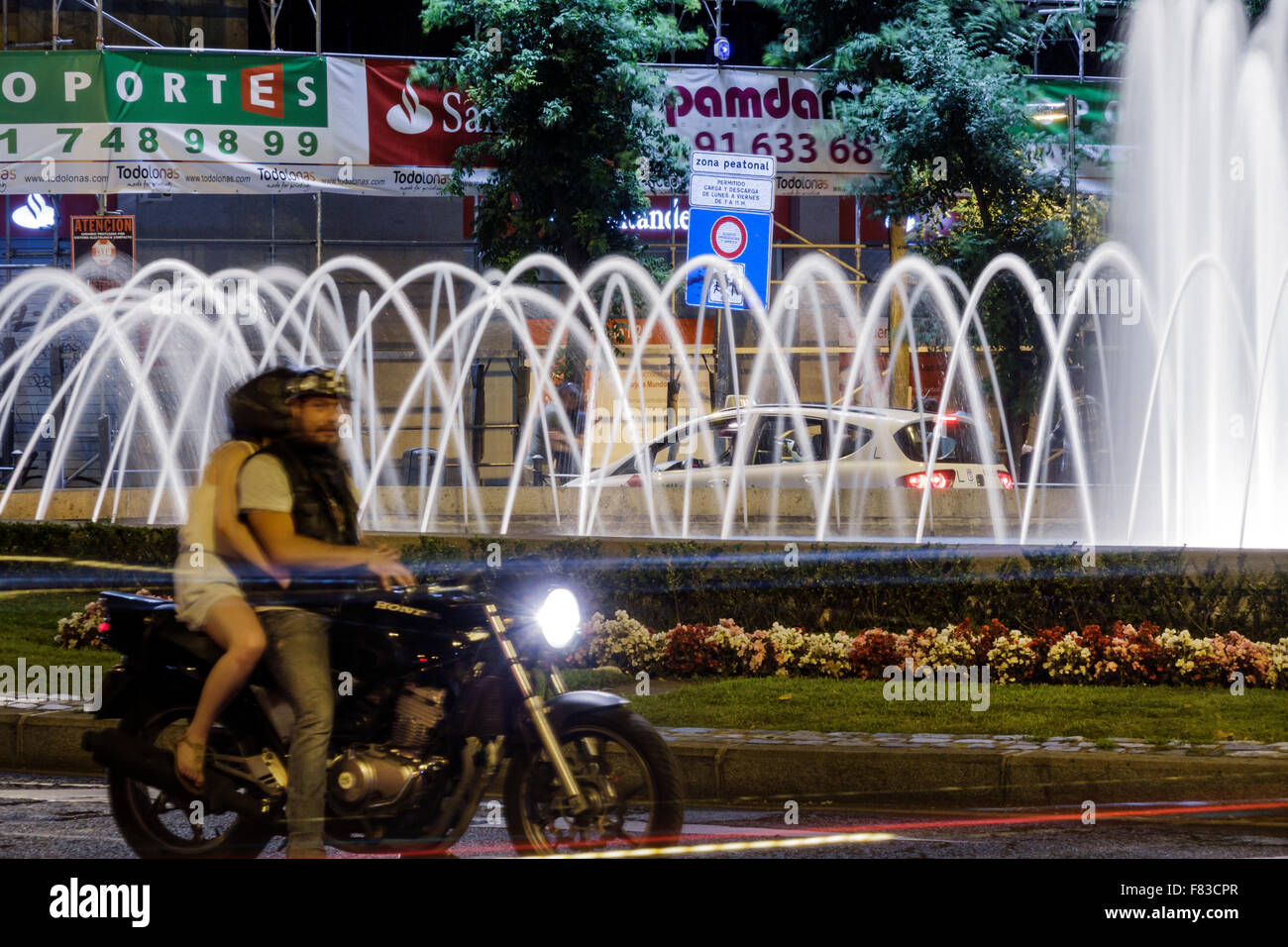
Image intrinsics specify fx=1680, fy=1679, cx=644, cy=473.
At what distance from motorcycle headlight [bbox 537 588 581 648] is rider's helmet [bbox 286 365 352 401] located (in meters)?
0.87

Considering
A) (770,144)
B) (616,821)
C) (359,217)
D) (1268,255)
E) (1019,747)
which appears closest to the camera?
(616,821)

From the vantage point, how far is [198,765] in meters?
5.00

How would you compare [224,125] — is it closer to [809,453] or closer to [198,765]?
[809,453]

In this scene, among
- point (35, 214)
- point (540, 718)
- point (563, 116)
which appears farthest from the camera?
point (35, 214)

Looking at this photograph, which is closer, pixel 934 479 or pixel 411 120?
pixel 934 479

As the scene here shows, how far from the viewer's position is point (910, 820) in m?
6.09

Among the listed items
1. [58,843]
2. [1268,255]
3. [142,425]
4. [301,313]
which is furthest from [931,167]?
[58,843]

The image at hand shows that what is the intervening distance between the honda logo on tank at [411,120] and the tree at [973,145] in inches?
181

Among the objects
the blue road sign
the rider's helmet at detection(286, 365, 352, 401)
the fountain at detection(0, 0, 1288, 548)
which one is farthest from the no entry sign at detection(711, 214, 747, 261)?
the rider's helmet at detection(286, 365, 352, 401)

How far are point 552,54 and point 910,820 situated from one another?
47.8ft

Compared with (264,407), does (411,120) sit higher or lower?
higher

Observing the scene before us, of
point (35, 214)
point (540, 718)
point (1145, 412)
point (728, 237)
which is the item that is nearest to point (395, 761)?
point (540, 718)

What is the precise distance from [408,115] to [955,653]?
14.0m

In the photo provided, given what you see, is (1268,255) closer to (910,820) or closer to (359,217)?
(910,820)
